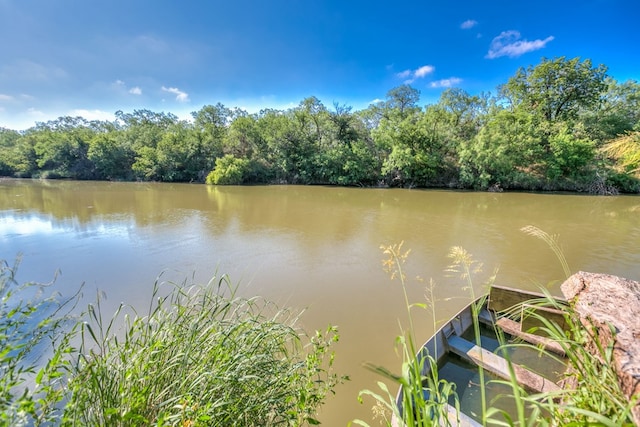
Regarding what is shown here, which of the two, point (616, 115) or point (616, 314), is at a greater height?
point (616, 115)

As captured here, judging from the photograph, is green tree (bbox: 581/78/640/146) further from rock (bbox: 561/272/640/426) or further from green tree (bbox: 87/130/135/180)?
green tree (bbox: 87/130/135/180)

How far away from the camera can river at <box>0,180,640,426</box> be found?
14.1 ft

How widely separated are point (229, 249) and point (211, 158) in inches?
806

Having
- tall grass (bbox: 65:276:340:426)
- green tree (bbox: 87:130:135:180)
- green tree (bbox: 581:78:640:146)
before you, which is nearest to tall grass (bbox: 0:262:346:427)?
tall grass (bbox: 65:276:340:426)

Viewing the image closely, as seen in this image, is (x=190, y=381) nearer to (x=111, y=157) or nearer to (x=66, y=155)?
(x=111, y=157)

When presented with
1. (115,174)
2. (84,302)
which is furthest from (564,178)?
(115,174)

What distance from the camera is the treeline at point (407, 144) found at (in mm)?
17078

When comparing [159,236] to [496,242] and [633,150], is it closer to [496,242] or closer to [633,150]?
[496,242]

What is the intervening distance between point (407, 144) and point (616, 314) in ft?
67.6

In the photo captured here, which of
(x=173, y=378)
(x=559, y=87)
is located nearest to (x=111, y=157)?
(x=173, y=378)

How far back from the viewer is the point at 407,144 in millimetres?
20875

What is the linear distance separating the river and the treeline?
169 inches

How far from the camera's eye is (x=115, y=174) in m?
28.0

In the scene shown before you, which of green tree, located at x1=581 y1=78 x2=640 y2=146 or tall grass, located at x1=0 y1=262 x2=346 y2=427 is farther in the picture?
green tree, located at x1=581 y1=78 x2=640 y2=146
